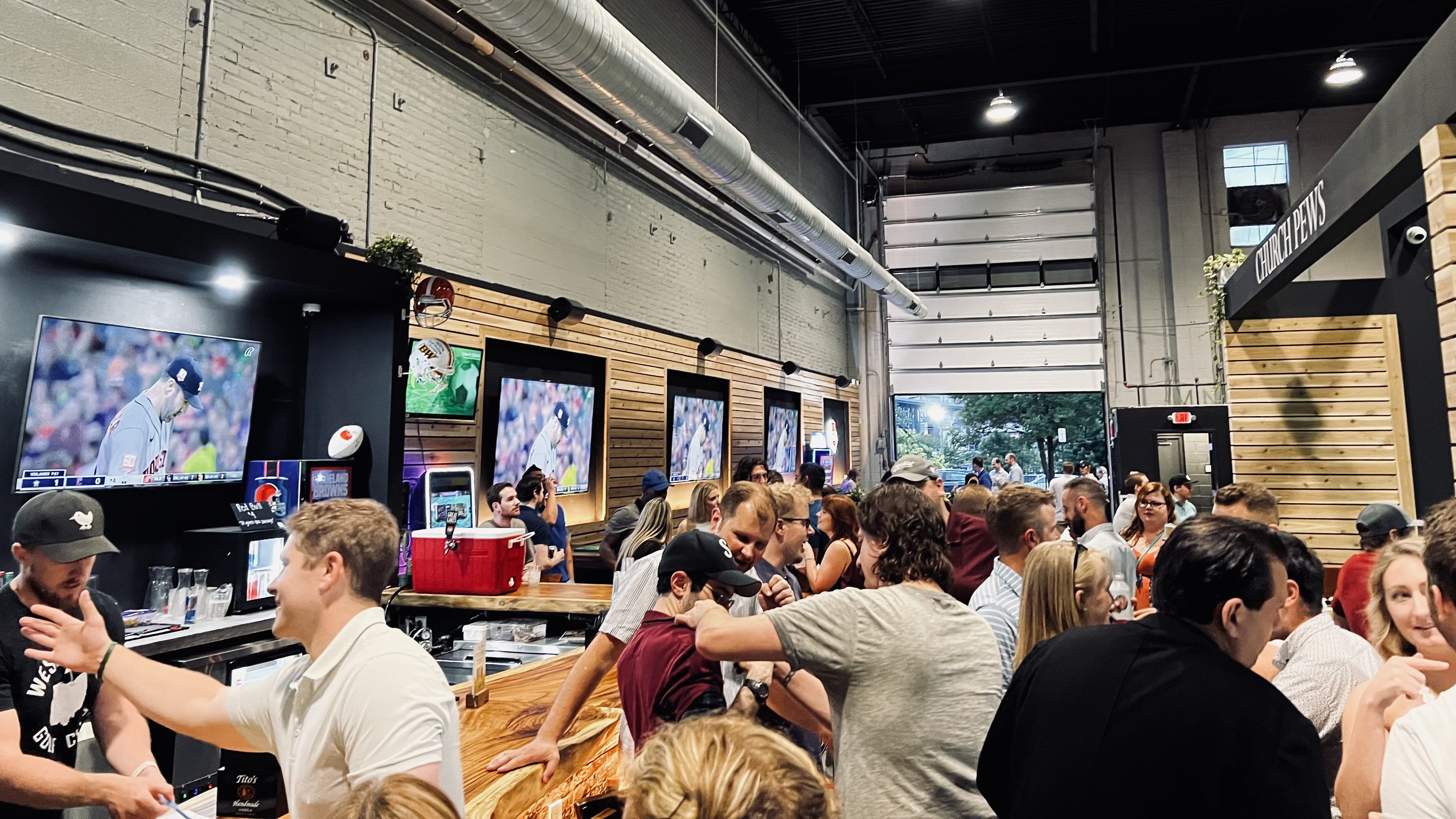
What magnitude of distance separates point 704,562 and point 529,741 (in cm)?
87

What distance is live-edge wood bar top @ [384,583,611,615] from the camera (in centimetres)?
416

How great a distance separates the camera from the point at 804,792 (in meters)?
0.89

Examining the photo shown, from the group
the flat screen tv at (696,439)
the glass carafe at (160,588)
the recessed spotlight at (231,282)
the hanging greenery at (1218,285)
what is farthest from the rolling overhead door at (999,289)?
the glass carafe at (160,588)

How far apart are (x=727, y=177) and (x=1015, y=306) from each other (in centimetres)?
962

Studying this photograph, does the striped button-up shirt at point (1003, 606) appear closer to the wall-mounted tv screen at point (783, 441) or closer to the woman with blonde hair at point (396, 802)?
the woman with blonde hair at point (396, 802)

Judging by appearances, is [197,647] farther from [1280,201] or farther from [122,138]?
[1280,201]

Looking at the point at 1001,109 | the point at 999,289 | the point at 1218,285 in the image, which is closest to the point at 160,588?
the point at 1218,285

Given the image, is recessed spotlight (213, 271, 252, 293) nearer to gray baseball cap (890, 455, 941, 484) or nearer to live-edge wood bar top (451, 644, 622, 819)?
live-edge wood bar top (451, 644, 622, 819)

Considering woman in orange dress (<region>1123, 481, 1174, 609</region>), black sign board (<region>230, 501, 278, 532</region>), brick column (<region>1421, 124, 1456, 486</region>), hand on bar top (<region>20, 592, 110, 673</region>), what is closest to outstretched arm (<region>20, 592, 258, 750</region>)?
hand on bar top (<region>20, 592, 110, 673</region>)

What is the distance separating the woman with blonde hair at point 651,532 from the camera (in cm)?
374

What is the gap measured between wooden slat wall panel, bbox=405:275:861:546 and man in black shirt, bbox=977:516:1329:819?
4.82 m

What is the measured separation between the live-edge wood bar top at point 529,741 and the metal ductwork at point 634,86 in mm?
3305

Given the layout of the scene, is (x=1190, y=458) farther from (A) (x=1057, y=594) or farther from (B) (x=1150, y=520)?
(A) (x=1057, y=594)

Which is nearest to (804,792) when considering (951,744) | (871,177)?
(951,744)
